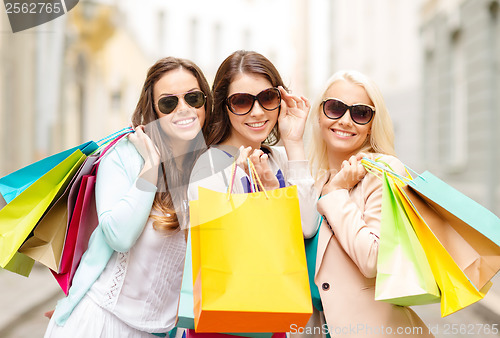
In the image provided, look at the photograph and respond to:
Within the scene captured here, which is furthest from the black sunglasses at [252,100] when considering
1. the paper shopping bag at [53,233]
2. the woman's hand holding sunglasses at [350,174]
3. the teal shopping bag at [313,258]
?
the paper shopping bag at [53,233]

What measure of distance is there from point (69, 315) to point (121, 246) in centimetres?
34

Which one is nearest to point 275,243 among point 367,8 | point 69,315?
point 69,315

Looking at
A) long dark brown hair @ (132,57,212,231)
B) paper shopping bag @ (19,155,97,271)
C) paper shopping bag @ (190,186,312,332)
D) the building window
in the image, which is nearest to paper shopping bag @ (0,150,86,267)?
paper shopping bag @ (19,155,97,271)

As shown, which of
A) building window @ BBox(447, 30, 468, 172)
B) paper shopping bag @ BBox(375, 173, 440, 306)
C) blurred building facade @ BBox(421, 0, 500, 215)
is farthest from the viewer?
building window @ BBox(447, 30, 468, 172)

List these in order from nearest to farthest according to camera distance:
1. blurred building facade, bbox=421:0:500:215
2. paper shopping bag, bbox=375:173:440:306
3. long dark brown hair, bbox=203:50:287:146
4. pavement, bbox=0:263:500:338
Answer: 1. paper shopping bag, bbox=375:173:440:306
2. long dark brown hair, bbox=203:50:287:146
3. pavement, bbox=0:263:500:338
4. blurred building facade, bbox=421:0:500:215

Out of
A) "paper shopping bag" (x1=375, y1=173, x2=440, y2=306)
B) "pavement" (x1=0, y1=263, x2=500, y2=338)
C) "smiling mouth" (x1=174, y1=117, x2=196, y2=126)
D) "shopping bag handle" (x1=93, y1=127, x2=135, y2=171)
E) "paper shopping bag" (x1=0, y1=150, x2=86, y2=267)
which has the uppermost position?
"smiling mouth" (x1=174, y1=117, x2=196, y2=126)

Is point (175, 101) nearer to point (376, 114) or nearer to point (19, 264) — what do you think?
point (376, 114)

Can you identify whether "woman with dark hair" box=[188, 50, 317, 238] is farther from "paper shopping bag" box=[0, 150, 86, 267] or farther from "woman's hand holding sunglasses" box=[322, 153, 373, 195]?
"paper shopping bag" box=[0, 150, 86, 267]

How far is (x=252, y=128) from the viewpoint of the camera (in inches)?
83.0

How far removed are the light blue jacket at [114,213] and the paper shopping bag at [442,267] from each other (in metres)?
0.93

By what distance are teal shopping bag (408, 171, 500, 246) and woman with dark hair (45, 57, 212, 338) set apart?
882 millimetres

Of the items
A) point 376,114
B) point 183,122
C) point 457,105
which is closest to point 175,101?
point 183,122

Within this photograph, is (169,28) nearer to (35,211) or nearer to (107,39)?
(107,39)

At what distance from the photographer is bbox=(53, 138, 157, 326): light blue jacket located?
187 cm
